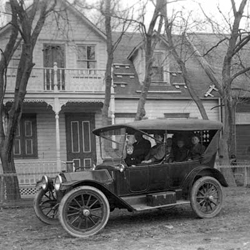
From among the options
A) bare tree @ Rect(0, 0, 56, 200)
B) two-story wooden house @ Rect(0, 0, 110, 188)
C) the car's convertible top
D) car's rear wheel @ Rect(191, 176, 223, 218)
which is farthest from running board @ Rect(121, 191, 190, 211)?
two-story wooden house @ Rect(0, 0, 110, 188)

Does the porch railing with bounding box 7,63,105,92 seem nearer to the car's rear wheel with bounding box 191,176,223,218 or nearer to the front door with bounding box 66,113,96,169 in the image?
the front door with bounding box 66,113,96,169

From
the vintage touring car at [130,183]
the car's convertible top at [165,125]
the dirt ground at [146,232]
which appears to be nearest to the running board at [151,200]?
the vintage touring car at [130,183]

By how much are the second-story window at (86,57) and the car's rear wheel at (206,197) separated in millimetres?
10874

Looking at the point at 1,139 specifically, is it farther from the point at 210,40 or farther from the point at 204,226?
the point at 210,40

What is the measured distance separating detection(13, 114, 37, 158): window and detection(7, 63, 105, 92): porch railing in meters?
1.57

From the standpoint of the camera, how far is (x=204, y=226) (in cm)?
803

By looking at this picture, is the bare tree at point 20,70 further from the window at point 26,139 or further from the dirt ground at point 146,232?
the window at point 26,139

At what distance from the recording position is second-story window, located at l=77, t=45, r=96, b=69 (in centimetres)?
1859

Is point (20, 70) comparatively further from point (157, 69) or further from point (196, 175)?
point (157, 69)

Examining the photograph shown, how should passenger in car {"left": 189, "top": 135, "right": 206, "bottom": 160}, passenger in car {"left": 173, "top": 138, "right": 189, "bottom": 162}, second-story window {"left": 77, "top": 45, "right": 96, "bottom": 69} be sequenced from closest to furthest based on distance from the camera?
passenger in car {"left": 173, "top": 138, "right": 189, "bottom": 162} < passenger in car {"left": 189, "top": 135, "right": 206, "bottom": 160} < second-story window {"left": 77, "top": 45, "right": 96, "bottom": 69}

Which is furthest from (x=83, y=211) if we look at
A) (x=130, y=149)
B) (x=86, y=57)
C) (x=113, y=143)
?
(x=86, y=57)

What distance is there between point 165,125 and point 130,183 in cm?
135

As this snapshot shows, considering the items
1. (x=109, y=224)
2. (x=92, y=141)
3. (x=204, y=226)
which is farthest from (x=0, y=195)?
(x=92, y=141)

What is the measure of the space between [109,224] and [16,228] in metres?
1.81
